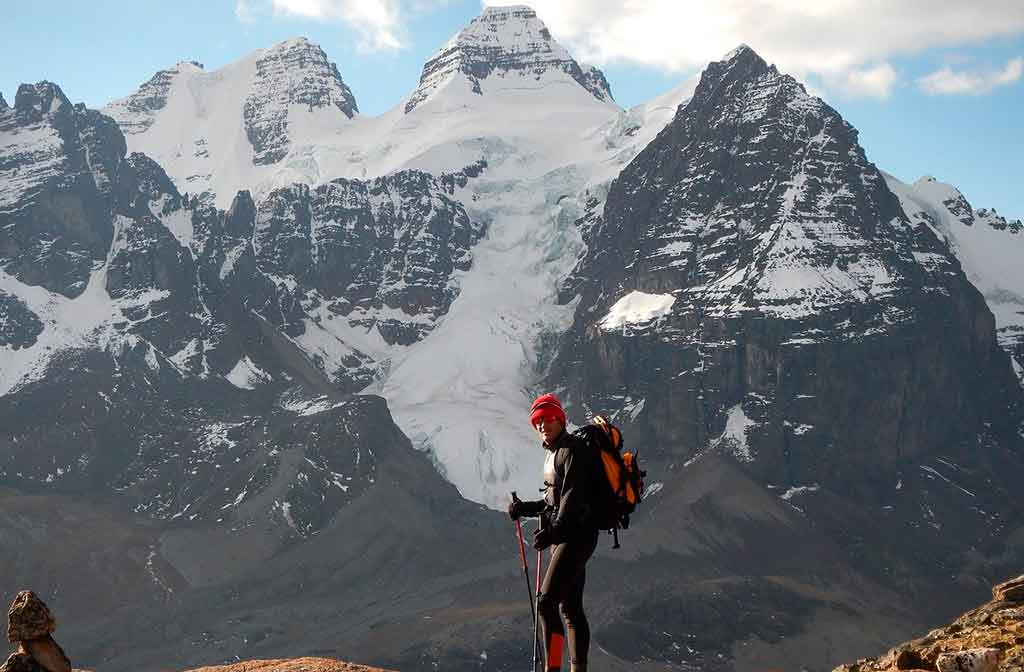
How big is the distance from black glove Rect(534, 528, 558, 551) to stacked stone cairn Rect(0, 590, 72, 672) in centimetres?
874

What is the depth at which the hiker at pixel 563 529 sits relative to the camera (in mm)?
20766

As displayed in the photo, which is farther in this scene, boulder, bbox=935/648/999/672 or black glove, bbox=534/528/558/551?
black glove, bbox=534/528/558/551

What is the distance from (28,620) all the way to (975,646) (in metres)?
14.6

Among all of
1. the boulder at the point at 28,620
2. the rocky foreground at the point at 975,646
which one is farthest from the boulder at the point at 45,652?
the rocky foreground at the point at 975,646

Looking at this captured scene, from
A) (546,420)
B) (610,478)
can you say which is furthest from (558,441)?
(610,478)

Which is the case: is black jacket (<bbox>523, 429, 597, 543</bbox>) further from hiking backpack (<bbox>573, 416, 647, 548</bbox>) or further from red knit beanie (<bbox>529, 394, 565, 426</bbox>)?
red knit beanie (<bbox>529, 394, 565, 426</bbox>)

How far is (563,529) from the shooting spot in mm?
20703

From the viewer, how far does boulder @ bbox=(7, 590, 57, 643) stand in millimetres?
23922

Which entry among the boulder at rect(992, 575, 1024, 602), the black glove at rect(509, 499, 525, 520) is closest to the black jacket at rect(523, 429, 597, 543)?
the black glove at rect(509, 499, 525, 520)

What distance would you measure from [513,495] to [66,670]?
8.53m

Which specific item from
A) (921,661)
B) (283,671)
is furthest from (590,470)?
(283,671)

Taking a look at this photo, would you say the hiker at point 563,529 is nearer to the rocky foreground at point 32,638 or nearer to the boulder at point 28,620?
the rocky foreground at point 32,638

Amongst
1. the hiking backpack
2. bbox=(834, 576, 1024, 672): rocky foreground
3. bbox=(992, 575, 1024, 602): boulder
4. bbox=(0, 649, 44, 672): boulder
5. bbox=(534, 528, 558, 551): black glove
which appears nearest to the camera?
bbox=(834, 576, 1024, 672): rocky foreground

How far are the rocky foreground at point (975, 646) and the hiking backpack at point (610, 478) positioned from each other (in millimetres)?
4233
